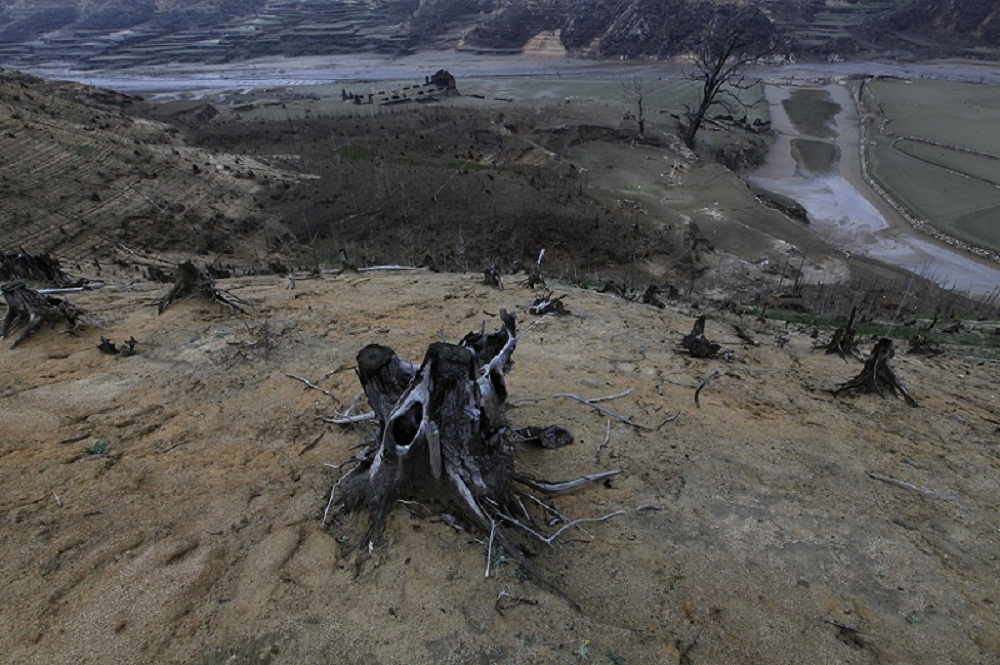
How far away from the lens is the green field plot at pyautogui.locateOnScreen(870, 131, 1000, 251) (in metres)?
20.5

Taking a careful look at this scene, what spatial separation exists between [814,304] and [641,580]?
12.9 meters

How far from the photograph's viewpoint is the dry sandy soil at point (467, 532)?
3.01 m

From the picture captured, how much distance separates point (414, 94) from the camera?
39781 millimetres

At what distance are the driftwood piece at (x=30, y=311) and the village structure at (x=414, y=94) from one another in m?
34.4

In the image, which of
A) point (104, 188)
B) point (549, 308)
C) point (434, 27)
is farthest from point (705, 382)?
point (434, 27)

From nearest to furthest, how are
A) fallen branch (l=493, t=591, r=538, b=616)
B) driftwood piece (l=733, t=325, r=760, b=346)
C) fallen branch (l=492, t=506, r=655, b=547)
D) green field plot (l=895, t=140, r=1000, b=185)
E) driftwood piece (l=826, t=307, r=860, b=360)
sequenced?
fallen branch (l=493, t=591, r=538, b=616)
fallen branch (l=492, t=506, r=655, b=547)
driftwood piece (l=826, t=307, r=860, b=360)
driftwood piece (l=733, t=325, r=760, b=346)
green field plot (l=895, t=140, r=1000, b=185)

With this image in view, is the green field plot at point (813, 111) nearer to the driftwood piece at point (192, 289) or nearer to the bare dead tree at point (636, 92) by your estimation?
the bare dead tree at point (636, 92)

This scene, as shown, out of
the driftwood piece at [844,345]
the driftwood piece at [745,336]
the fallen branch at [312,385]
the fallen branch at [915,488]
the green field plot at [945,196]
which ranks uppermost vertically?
the fallen branch at [312,385]

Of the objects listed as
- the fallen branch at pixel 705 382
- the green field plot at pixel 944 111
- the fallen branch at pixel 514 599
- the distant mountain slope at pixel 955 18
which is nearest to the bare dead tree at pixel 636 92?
the green field plot at pixel 944 111

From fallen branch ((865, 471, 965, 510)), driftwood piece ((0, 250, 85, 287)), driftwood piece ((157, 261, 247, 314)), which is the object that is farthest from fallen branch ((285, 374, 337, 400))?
driftwood piece ((0, 250, 85, 287))

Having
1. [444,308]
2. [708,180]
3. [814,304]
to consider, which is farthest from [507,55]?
[444,308]

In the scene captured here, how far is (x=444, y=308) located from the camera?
8.84 m

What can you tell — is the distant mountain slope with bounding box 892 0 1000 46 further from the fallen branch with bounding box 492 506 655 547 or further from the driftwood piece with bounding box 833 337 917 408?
the fallen branch with bounding box 492 506 655 547

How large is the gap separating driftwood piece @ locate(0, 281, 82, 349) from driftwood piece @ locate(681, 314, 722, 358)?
7705mm
